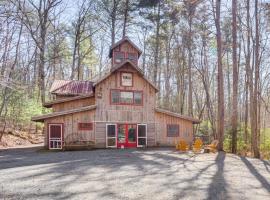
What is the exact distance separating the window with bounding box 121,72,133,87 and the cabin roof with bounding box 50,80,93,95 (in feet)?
9.65

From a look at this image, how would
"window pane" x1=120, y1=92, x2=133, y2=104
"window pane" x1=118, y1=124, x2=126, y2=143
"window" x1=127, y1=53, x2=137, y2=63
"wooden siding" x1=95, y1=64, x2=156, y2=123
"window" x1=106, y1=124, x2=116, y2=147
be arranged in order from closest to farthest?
"window" x1=106, y1=124, x2=116, y2=147, "wooden siding" x1=95, y1=64, x2=156, y2=123, "window pane" x1=118, y1=124, x2=126, y2=143, "window pane" x1=120, y1=92, x2=133, y2=104, "window" x1=127, y1=53, x2=137, y2=63

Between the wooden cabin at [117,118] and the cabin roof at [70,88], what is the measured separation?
1.37 meters

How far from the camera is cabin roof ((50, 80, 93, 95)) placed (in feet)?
75.0

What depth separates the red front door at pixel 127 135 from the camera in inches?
804

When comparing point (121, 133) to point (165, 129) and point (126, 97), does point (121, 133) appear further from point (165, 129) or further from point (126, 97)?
point (165, 129)

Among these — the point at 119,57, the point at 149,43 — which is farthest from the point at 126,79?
the point at 149,43

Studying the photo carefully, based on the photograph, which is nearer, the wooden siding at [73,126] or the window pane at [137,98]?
the wooden siding at [73,126]

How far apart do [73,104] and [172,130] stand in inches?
284

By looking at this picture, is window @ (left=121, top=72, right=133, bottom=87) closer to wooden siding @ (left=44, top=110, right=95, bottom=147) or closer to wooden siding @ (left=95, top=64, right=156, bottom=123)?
wooden siding @ (left=95, top=64, right=156, bottom=123)

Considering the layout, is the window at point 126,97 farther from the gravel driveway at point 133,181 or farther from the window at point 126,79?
the gravel driveway at point 133,181

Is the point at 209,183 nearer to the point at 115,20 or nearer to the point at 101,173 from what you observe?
the point at 101,173

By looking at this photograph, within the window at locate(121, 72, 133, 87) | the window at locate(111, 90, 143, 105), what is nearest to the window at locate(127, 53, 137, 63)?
the window at locate(121, 72, 133, 87)

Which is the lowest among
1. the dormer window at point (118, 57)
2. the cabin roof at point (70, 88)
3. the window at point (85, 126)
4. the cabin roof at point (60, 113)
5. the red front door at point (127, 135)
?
the red front door at point (127, 135)

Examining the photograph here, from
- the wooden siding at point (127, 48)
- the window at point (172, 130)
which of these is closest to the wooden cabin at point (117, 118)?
the window at point (172, 130)
